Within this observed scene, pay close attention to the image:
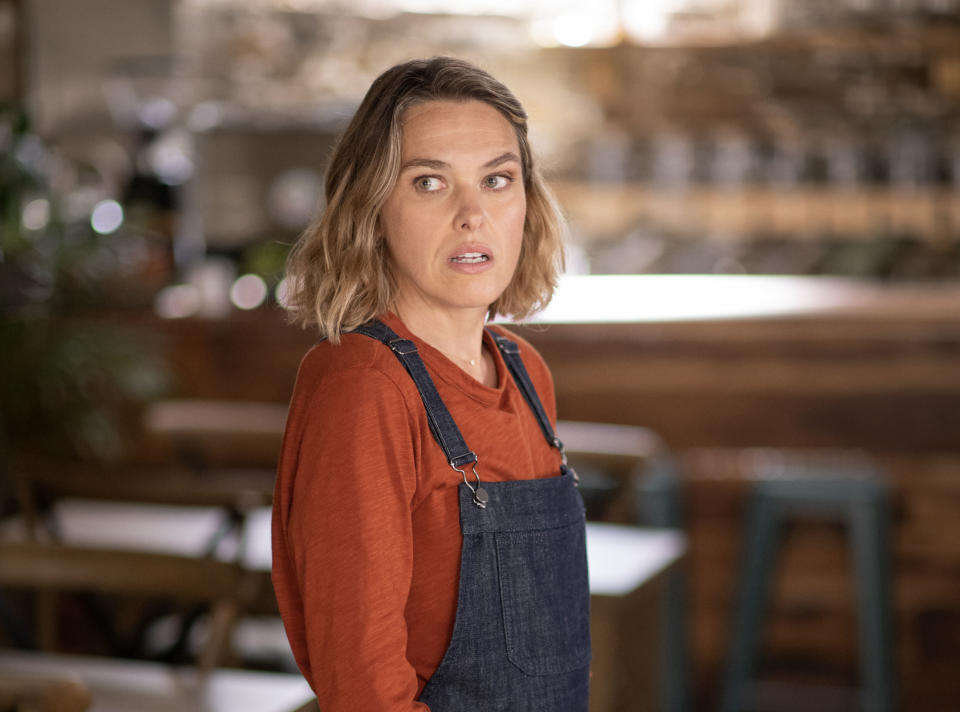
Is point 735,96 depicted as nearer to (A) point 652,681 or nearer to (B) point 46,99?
(B) point 46,99

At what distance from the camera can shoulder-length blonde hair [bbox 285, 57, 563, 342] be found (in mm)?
981

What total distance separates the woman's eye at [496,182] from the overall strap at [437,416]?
15 centimetres

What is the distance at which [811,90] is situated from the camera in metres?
5.79

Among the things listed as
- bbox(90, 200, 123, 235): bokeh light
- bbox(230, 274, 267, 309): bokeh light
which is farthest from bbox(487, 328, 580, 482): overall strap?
bbox(230, 274, 267, 309): bokeh light

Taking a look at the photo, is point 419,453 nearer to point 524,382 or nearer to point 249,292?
point 524,382

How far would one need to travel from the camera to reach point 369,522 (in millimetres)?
904

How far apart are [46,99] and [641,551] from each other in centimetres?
402

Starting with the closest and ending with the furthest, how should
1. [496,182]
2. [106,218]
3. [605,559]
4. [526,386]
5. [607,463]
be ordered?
[496,182]
[526,386]
[605,559]
[607,463]
[106,218]

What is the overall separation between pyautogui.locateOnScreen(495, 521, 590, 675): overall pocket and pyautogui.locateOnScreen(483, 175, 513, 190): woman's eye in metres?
0.28

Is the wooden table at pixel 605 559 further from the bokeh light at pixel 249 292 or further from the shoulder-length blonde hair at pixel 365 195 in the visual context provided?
the bokeh light at pixel 249 292

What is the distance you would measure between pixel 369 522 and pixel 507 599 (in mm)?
149

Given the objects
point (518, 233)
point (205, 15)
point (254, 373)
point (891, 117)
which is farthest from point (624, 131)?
point (518, 233)

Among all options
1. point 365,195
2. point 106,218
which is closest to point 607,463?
point 365,195

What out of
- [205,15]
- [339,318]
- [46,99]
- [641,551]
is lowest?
[641,551]
